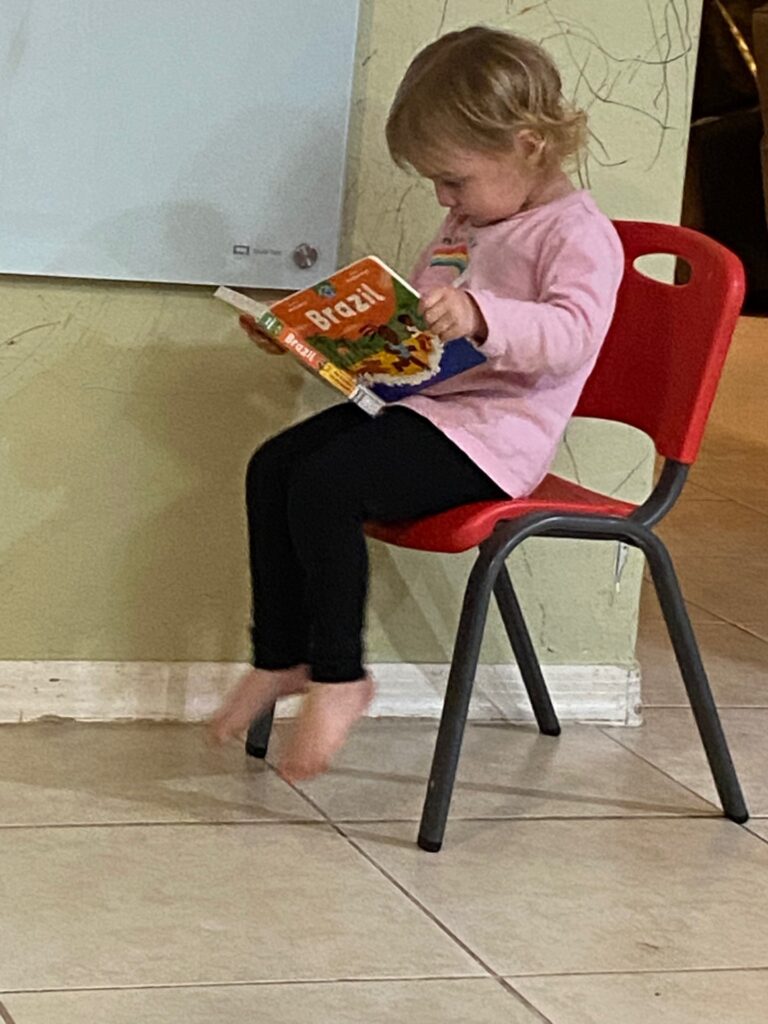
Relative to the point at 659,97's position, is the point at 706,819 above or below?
below

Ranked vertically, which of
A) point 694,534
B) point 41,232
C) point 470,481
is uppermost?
point 41,232

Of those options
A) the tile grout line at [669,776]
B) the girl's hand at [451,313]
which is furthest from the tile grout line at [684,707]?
the girl's hand at [451,313]

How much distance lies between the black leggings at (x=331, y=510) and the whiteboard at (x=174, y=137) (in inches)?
9.9

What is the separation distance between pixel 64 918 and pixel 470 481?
23.0 inches

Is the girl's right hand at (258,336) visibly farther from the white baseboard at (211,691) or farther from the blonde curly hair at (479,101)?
the white baseboard at (211,691)

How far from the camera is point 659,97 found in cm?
207

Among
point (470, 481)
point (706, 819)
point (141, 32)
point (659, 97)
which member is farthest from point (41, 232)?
point (706, 819)

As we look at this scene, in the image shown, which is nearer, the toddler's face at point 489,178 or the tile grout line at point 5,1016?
the tile grout line at point 5,1016

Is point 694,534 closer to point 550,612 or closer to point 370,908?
point 550,612

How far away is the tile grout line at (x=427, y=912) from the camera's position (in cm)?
143

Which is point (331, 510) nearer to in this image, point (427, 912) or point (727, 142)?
point (427, 912)

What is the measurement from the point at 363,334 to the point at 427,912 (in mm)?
564

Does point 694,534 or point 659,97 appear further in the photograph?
point 694,534

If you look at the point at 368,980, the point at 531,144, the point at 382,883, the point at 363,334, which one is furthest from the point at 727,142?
the point at 368,980
